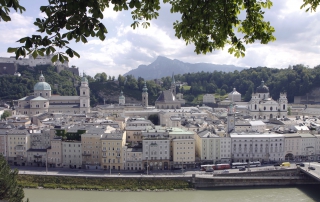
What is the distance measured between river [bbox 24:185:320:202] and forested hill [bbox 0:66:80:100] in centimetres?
2907

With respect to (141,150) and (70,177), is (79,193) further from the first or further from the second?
(141,150)

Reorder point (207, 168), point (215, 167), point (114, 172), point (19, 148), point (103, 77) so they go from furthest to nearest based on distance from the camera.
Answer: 1. point (103, 77)
2. point (19, 148)
3. point (215, 167)
4. point (207, 168)
5. point (114, 172)

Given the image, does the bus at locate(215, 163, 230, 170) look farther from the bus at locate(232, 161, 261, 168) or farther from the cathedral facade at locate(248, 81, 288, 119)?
the cathedral facade at locate(248, 81, 288, 119)

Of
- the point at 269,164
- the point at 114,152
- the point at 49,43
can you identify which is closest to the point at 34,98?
the point at 114,152

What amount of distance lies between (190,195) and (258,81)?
43.5 m

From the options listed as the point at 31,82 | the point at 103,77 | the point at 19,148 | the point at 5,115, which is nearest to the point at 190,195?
the point at 19,148

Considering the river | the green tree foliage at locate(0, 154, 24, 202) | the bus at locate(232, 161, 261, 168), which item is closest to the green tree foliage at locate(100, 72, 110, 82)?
the bus at locate(232, 161, 261, 168)

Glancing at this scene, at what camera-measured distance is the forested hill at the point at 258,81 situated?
1944 inches

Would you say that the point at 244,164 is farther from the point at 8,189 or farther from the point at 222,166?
the point at 8,189

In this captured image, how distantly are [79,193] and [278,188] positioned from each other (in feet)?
34.2

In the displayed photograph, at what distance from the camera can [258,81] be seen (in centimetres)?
5634

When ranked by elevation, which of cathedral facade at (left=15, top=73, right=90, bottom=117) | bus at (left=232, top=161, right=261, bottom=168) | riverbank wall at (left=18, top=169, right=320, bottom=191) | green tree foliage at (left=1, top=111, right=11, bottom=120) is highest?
cathedral facade at (left=15, top=73, right=90, bottom=117)

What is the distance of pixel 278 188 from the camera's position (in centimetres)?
1769

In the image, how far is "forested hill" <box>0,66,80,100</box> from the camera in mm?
42594
